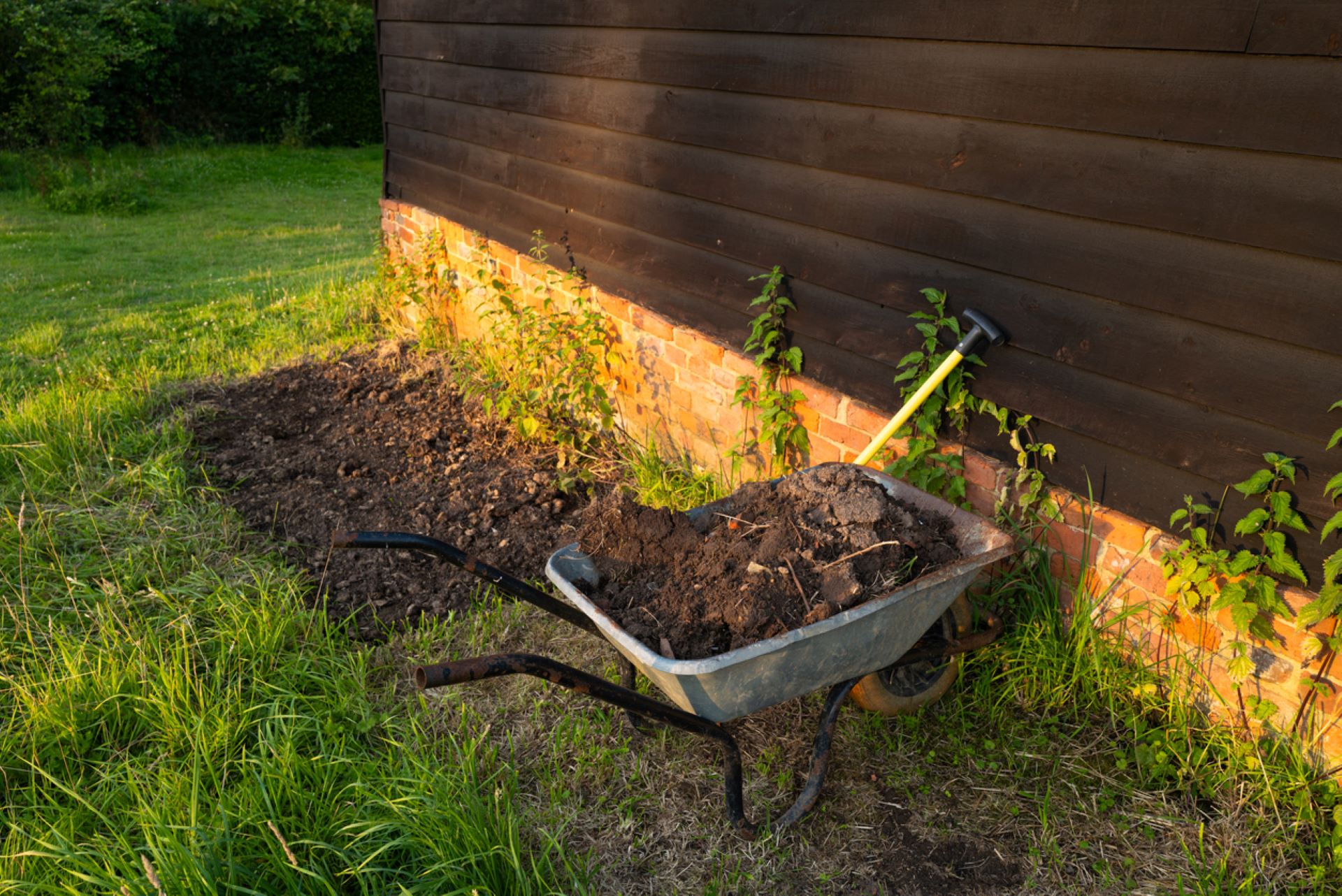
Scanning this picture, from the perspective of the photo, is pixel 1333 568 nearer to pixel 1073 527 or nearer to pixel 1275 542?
pixel 1275 542

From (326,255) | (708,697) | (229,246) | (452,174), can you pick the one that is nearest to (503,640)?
(708,697)

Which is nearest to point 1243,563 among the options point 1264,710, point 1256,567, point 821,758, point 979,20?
point 1256,567

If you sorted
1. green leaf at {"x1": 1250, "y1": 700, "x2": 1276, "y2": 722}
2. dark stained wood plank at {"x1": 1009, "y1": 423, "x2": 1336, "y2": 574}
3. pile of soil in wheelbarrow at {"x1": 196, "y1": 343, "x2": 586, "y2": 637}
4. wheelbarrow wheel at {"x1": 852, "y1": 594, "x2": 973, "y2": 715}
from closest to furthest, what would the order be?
dark stained wood plank at {"x1": 1009, "y1": 423, "x2": 1336, "y2": 574}, green leaf at {"x1": 1250, "y1": 700, "x2": 1276, "y2": 722}, wheelbarrow wheel at {"x1": 852, "y1": 594, "x2": 973, "y2": 715}, pile of soil in wheelbarrow at {"x1": 196, "y1": 343, "x2": 586, "y2": 637}

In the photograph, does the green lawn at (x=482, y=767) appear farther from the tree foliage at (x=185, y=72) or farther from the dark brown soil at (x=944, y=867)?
the tree foliage at (x=185, y=72)

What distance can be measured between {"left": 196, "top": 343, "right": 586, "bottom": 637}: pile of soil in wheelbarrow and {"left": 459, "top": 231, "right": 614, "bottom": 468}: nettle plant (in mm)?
156

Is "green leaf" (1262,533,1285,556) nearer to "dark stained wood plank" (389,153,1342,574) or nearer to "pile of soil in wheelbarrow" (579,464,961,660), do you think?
"dark stained wood plank" (389,153,1342,574)

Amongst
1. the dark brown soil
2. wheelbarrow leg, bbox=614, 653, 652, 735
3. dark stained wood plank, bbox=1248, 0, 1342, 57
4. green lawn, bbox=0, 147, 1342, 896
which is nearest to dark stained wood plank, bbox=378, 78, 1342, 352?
dark stained wood plank, bbox=1248, 0, 1342, 57

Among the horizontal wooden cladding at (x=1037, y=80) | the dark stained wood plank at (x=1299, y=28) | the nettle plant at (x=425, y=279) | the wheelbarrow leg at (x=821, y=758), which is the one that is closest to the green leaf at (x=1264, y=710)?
the wheelbarrow leg at (x=821, y=758)

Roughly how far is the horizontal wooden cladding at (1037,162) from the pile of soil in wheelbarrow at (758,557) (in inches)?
38.9

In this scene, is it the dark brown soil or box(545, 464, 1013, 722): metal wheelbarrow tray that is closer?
box(545, 464, 1013, 722): metal wheelbarrow tray

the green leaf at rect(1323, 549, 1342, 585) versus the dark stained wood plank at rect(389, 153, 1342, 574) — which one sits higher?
the dark stained wood plank at rect(389, 153, 1342, 574)

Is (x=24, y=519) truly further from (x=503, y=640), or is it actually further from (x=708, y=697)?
(x=708, y=697)

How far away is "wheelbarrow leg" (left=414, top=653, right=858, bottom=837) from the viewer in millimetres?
1925

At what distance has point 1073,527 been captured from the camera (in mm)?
2875
